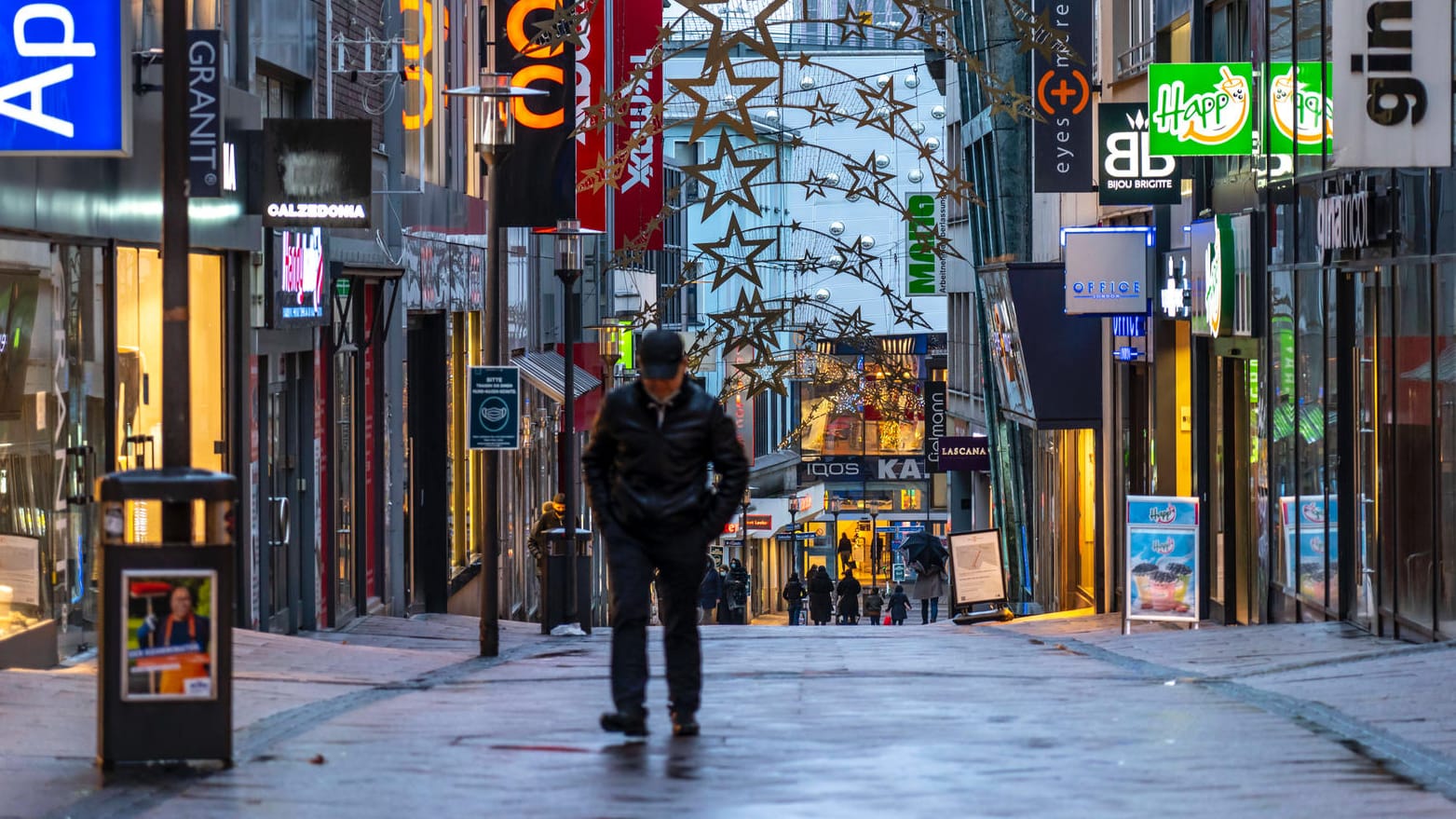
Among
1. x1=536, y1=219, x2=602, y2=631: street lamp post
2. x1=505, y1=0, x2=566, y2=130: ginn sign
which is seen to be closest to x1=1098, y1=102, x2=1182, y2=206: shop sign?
x1=536, y1=219, x2=602, y2=631: street lamp post

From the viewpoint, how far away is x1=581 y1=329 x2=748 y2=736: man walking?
7918 mm

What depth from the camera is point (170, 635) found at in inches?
281

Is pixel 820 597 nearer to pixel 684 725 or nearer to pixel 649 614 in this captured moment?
pixel 684 725

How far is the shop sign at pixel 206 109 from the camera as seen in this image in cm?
1435

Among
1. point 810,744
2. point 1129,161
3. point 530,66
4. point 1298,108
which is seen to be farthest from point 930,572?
point 810,744

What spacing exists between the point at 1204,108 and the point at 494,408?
7.07 meters

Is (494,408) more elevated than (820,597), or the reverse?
(494,408)

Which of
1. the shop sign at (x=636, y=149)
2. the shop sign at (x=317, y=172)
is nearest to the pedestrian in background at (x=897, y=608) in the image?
the shop sign at (x=636, y=149)

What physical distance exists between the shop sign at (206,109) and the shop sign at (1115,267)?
43.6 ft

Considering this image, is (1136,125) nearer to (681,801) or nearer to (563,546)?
(563,546)

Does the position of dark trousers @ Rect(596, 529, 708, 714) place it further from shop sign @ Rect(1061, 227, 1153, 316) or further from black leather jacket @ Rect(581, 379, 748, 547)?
shop sign @ Rect(1061, 227, 1153, 316)

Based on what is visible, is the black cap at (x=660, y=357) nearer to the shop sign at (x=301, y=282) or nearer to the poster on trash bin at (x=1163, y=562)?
the shop sign at (x=301, y=282)

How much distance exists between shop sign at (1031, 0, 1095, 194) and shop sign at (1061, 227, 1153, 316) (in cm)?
115

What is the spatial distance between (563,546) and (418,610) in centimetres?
337
